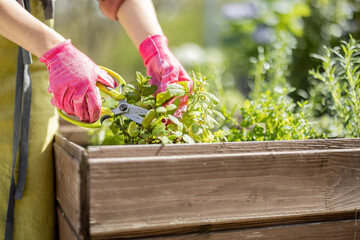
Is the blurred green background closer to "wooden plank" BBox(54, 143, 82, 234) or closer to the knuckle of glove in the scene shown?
the knuckle of glove

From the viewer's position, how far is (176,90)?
1.04 meters

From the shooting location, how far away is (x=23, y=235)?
4.11 ft

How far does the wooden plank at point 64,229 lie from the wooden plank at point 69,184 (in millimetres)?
36

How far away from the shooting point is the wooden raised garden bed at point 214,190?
0.82 meters

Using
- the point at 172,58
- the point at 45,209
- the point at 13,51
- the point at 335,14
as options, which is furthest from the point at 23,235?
the point at 335,14

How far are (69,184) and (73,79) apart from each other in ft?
0.87

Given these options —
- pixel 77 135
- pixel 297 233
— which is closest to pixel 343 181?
pixel 297 233

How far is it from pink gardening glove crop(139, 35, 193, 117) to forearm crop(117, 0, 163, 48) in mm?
60

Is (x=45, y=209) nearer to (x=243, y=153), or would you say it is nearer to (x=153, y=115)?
(x=153, y=115)

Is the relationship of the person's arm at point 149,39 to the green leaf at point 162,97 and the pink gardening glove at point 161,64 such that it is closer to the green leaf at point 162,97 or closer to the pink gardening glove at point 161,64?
the pink gardening glove at point 161,64

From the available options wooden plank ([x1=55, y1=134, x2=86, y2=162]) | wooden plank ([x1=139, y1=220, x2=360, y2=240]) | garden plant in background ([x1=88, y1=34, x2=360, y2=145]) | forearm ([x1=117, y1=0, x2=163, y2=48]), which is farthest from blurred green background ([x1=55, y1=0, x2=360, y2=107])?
wooden plank ([x1=55, y1=134, x2=86, y2=162])

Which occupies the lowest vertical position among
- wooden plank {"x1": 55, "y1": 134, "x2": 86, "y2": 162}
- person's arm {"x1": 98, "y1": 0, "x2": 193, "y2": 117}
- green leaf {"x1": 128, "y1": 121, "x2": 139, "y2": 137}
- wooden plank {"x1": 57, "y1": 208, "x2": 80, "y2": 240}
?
wooden plank {"x1": 57, "y1": 208, "x2": 80, "y2": 240}

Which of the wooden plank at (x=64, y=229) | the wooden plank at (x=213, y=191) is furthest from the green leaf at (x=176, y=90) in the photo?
the wooden plank at (x=64, y=229)

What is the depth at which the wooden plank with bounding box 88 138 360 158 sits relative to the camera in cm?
84
